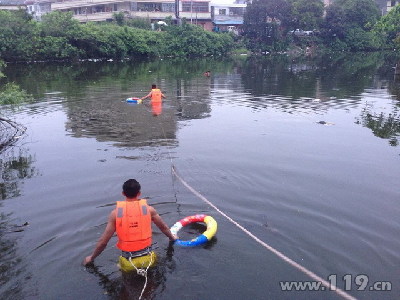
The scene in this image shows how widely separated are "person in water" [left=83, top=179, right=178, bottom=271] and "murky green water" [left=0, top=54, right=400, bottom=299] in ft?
1.07

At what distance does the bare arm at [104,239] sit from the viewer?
5.66m

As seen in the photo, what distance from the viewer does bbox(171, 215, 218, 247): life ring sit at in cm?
675

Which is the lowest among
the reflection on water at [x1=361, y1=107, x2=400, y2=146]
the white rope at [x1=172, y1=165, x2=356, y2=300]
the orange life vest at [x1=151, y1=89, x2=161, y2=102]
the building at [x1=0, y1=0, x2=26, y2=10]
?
the white rope at [x1=172, y1=165, x2=356, y2=300]

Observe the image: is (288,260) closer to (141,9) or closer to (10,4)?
(141,9)

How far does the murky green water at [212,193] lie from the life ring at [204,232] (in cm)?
15

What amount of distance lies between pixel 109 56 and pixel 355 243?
169ft

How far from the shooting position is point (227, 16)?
251 feet

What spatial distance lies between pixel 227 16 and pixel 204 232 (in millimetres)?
75234

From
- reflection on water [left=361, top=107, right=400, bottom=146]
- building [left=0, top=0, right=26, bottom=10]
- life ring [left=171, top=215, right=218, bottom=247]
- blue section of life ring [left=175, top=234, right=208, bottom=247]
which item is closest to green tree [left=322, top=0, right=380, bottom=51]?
building [left=0, top=0, right=26, bottom=10]

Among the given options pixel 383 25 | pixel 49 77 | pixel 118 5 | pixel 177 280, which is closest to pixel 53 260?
pixel 177 280

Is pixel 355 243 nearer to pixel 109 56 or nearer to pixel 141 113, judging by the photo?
pixel 141 113

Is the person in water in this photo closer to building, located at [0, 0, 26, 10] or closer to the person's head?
the person's head

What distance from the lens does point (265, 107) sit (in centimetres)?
1995

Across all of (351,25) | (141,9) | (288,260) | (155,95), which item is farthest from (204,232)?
(351,25)
